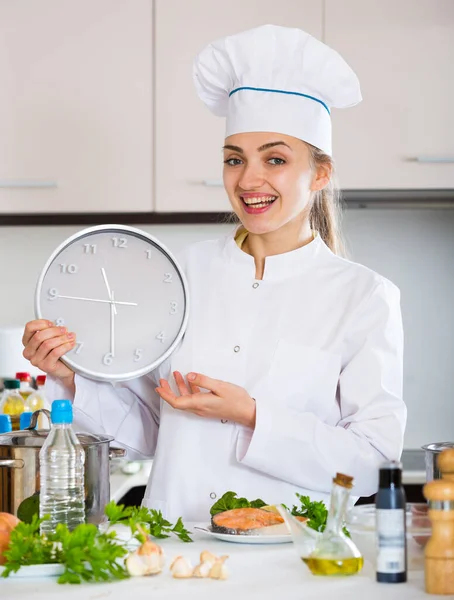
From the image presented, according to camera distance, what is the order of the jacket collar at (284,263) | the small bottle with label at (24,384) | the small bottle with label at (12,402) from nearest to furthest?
the jacket collar at (284,263) → the small bottle with label at (12,402) → the small bottle with label at (24,384)

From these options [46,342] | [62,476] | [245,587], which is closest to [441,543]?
[245,587]

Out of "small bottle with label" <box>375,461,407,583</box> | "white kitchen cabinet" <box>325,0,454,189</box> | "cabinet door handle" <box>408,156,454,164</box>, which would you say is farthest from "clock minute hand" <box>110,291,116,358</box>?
"cabinet door handle" <box>408,156,454,164</box>

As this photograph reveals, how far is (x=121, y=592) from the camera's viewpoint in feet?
3.51

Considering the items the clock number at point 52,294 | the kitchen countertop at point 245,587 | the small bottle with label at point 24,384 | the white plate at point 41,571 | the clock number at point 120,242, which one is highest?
the clock number at point 120,242

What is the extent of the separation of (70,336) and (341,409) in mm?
514

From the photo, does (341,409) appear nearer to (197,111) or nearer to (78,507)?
(78,507)

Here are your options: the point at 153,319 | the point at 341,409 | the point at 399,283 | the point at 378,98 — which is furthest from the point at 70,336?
the point at 399,283

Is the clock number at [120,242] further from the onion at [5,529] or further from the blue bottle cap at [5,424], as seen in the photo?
the onion at [5,529]

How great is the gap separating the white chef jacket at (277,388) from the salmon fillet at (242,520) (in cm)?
22

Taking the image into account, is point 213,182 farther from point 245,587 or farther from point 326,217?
point 245,587

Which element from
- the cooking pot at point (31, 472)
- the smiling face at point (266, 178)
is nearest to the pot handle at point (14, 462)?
the cooking pot at point (31, 472)

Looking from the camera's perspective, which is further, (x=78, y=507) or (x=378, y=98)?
(x=378, y=98)

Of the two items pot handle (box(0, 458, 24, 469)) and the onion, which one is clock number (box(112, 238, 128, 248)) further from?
the onion

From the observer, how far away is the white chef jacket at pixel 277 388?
1.59 metres
